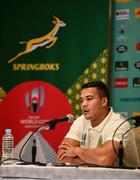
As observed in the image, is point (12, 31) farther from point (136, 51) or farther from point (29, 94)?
point (136, 51)

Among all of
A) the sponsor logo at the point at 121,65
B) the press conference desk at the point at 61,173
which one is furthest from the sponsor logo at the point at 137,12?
the press conference desk at the point at 61,173

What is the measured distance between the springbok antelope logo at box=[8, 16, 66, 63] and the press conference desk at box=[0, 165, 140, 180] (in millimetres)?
2776

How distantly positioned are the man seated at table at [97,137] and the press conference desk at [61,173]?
0.82 m

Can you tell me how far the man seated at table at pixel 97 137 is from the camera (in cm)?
319

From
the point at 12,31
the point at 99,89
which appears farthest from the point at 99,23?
the point at 99,89

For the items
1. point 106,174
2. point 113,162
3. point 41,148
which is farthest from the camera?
point 41,148

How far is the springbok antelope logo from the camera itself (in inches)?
198

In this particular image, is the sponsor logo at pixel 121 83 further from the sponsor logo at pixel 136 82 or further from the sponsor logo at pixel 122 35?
the sponsor logo at pixel 122 35

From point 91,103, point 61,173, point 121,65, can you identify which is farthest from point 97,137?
point 121,65

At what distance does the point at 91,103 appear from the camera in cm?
361

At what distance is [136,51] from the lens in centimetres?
464

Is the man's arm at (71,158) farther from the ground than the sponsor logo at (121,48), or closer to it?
closer to it

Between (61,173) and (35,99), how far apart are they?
2.80 metres

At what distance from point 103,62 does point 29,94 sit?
36.5 inches
